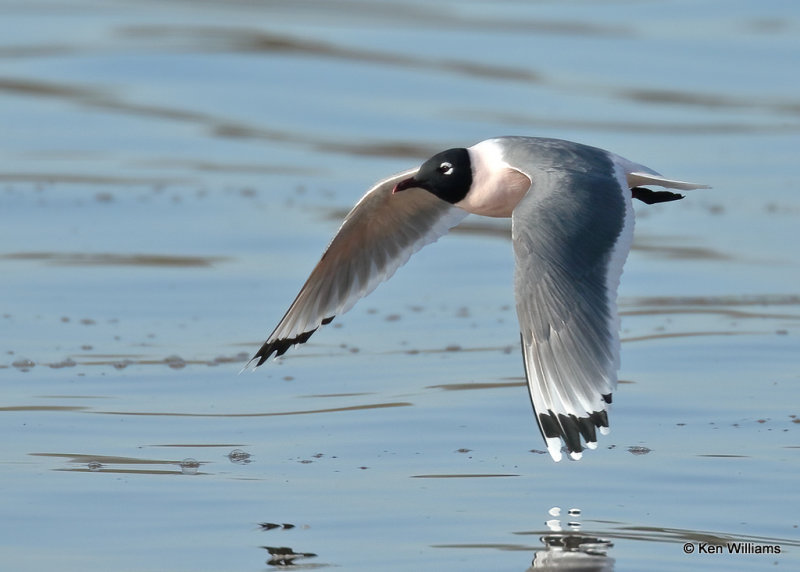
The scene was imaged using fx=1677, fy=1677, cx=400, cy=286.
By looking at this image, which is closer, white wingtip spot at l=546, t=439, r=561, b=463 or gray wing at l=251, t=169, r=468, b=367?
white wingtip spot at l=546, t=439, r=561, b=463

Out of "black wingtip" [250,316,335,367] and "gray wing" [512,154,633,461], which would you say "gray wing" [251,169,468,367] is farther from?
"gray wing" [512,154,633,461]

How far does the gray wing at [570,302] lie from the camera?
15.4 feet

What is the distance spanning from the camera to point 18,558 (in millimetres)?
4344

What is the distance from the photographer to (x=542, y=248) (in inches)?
197

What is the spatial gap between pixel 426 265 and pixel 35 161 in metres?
3.47

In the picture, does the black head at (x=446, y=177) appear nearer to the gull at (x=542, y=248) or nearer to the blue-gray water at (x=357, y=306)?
the gull at (x=542, y=248)

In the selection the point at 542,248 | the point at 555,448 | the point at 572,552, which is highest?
the point at 542,248

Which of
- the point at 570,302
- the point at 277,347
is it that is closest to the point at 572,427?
the point at 570,302

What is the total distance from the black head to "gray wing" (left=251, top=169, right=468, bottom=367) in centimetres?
22

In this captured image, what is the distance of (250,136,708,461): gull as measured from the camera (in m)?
4.76

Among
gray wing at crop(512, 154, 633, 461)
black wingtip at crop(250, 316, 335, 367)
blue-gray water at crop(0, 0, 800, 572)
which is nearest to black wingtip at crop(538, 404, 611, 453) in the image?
gray wing at crop(512, 154, 633, 461)

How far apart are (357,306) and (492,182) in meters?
2.12

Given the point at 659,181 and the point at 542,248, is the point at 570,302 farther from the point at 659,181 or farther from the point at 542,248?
→ the point at 659,181

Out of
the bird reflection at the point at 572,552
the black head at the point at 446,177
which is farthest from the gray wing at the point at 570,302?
the black head at the point at 446,177
